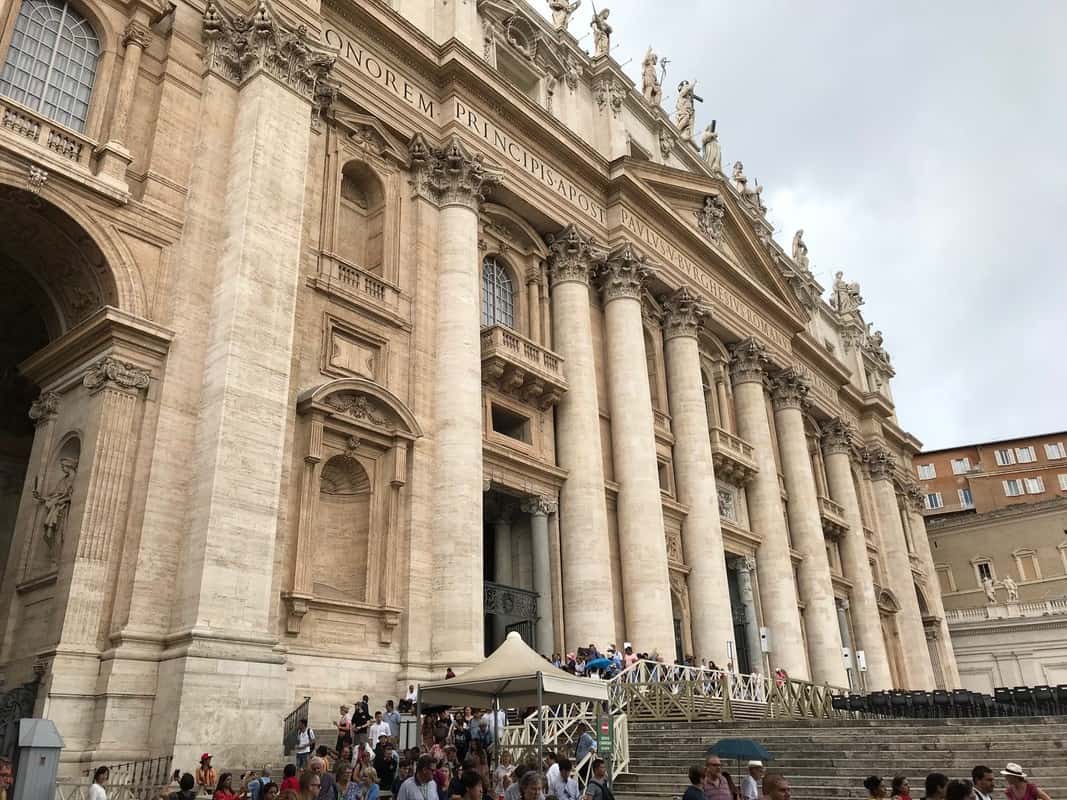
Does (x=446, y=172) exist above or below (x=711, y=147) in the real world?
below

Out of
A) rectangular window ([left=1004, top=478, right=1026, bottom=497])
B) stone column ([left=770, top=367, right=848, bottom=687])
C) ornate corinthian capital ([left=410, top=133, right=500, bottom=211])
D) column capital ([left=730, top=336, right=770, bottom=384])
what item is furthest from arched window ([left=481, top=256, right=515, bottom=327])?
rectangular window ([left=1004, top=478, right=1026, bottom=497])

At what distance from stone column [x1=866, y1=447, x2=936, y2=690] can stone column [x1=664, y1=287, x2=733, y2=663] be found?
19.1 metres

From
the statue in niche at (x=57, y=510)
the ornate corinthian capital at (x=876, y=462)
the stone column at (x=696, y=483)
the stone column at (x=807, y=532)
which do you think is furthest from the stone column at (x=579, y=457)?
the ornate corinthian capital at (x=876, y=462)

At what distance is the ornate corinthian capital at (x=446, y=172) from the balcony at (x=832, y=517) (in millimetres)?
22666

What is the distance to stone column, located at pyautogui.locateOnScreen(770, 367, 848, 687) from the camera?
107 ft

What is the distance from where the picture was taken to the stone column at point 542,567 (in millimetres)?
21938

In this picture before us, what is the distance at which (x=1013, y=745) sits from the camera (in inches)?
523

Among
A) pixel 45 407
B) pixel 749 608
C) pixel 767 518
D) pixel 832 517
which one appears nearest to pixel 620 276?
pixel 767 518

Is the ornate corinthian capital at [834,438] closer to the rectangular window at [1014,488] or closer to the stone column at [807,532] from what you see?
the stone column at [807,532]

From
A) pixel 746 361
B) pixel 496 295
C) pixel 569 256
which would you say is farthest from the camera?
pixel 746 361

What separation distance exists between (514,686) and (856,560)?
29.6 m

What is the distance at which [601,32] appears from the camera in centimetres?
3181

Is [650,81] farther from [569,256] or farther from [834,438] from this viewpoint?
[834,438]

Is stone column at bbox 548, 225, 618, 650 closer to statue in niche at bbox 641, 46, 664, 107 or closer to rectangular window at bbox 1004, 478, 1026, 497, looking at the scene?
statue in niche at bbox 641, 46, 664, 107
